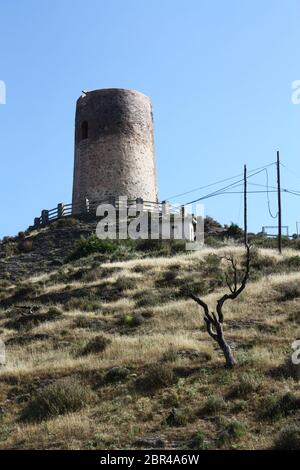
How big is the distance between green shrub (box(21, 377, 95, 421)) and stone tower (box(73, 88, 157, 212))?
2469cm

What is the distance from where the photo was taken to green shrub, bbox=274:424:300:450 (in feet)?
35.4

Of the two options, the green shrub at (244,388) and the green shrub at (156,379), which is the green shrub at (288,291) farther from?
the green shrub at (244,388)

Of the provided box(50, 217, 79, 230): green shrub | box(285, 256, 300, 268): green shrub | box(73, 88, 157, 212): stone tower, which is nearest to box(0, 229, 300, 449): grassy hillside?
box(285, 256, 300, 268): green shrub

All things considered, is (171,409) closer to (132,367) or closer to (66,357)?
(132,367)

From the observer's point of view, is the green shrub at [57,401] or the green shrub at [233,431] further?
the green shrub at [57,401]

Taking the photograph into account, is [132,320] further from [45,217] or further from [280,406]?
[45,217]

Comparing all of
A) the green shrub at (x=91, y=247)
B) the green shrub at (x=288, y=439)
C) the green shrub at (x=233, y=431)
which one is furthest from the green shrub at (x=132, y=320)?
the green shrub at (x=91, y=247)

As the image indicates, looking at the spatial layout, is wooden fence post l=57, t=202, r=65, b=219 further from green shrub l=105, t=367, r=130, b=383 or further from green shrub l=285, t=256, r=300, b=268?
green shrub l=105, t=367, r=130, b=383

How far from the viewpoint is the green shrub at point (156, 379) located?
1447 centimetres

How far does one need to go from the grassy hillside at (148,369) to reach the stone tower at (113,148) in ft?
42.6

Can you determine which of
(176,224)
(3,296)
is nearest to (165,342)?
(3,296)

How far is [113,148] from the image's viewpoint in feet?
128
